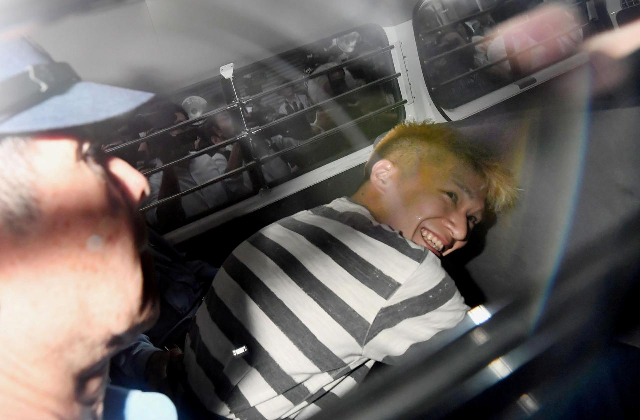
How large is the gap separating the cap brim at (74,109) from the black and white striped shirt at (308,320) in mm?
430

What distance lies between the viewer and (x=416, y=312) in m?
0.73

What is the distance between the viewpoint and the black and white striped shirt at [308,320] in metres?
0.70

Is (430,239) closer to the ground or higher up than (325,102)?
closer to the ground

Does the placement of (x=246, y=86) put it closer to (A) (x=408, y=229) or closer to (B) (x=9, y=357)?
(A) (x=408, y=229)

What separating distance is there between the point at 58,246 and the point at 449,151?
85 cm

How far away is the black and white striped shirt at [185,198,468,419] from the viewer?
703mm

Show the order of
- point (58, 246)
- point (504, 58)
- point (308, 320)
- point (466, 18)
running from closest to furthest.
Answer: point (58, 246)
point (308, 320)
point (466, 18)
point (504, 58)

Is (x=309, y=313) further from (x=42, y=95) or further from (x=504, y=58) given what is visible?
(x=504, y=58)

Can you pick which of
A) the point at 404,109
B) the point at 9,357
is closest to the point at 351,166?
the point at 404,109

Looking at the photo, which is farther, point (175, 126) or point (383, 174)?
point (383, 174)

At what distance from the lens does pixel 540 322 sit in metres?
0.34

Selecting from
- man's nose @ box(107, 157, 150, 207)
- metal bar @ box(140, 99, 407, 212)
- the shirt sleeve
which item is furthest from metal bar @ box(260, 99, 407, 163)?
man's nose @ box(107, 157, 150, 207)

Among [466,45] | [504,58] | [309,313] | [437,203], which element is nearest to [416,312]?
[309,313]

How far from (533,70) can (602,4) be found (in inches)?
15.0
